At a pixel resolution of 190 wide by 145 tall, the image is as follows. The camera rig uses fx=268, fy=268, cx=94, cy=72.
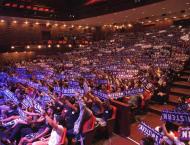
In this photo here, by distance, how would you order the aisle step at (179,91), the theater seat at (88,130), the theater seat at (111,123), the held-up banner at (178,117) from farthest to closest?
the aisle step at (179,91) → the theater seat at (111,123) → the theater seat at (88,130) → the held-up banner at (178,117)

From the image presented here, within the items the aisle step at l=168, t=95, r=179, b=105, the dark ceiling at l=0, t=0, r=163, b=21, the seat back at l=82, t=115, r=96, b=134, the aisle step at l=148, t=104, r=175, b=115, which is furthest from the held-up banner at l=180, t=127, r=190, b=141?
the dark ceiling at l=0, t=0, r=163, b=21

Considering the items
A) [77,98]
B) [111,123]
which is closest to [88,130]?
[111,123]

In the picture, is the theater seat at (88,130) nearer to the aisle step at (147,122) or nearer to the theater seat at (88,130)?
the theater seat at (88,130)

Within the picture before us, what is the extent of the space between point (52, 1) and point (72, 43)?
508 centimetres

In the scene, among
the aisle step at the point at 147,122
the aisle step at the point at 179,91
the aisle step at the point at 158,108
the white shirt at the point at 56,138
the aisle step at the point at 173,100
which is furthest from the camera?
the aisle step at the point at 179,91

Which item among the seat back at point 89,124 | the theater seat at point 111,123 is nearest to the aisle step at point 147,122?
the theater seat at point 111,123

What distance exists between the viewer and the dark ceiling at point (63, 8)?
66.4 ft

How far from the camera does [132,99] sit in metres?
9.36

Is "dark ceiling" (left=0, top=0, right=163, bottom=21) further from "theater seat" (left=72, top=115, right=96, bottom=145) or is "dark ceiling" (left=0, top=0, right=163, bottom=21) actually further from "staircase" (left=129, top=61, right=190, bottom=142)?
"theater seat" (left=72, top=115, right=96, bottom=145)

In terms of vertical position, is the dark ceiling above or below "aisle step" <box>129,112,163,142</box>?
above

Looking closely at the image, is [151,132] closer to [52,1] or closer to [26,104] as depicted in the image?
[26,104]

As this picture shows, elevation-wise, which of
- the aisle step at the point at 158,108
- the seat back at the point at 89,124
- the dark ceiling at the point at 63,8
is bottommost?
the aisle step at the point at 158,108

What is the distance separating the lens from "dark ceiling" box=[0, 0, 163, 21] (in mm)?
20244

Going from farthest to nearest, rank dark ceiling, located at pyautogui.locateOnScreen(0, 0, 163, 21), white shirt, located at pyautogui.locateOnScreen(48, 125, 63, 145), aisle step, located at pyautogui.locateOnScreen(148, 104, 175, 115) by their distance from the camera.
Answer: dark ceiling, located at pyautogui.locateOnScreen(0, 0, 163, 21)
aisle step, located at pyautogui.locateOnScreen(148, 104, 175, 115)
white shirt, located at pyautogui.locateOnScreen(48, 125, 63, 145)
